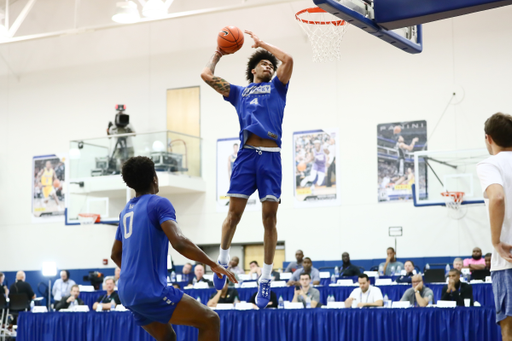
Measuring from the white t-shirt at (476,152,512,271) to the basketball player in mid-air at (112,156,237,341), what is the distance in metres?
1.80

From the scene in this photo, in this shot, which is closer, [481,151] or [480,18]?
[481,151]

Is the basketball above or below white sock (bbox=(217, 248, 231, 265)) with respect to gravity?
above

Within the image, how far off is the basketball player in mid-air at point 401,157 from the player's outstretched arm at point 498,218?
1406cm

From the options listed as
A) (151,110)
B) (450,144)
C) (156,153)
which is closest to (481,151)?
(450,144)

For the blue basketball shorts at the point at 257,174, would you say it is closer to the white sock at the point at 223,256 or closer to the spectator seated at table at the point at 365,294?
the white sock at the point at 223,256

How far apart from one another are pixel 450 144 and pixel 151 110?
31.7 feet

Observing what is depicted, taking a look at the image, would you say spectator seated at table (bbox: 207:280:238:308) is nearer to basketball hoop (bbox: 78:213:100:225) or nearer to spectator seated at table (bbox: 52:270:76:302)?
spectator seated at table (bbox: 52:270:76:302)

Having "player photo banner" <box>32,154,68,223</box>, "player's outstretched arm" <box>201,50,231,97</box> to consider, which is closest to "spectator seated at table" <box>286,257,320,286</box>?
"player's outstretched arm" <box>201,50,231,97</box>

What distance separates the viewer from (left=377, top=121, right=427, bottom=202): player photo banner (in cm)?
1733

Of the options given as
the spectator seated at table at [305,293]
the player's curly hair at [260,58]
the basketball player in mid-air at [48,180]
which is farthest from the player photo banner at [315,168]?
the player's curly hair at [260,58]

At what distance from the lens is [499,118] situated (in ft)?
12.3

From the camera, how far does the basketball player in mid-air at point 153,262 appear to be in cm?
420

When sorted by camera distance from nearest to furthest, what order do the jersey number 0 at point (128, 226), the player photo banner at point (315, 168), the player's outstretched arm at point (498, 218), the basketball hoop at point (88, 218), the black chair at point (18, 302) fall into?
the player's outstretched arm at point (498, 218), the jersey number 0 at point (128, 226), the black chair at point (18, 302), the player photo banner at point (315, 168), the basketball hoop at point (88, 218)

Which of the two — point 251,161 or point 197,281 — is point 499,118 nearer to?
point 251,161
